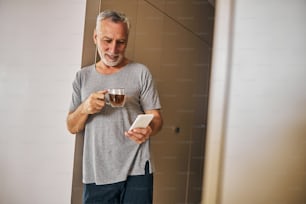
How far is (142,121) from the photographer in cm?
65

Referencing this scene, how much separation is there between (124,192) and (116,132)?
5.3 inches

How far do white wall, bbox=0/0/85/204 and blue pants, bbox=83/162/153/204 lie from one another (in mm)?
63

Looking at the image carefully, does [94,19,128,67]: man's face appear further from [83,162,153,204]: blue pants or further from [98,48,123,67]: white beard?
[83,162,153,204]: blue pants

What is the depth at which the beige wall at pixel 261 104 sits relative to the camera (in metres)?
0.59

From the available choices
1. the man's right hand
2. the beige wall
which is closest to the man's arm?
the man's right hand

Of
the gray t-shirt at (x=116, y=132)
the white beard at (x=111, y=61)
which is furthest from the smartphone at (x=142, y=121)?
the white beard at (x=111, y=61)

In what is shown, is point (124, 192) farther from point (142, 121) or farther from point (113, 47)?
point (113, 47)

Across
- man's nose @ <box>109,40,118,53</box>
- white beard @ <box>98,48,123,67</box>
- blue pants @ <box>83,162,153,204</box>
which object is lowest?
blue pants @ <box>83,162,153,204</box>

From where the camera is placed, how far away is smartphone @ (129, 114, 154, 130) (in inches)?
25.3

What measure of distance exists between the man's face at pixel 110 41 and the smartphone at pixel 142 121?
0.14 m

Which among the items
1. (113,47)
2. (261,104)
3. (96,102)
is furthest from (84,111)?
(261,104)

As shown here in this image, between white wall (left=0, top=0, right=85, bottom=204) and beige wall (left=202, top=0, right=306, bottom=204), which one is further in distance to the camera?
white wall (left=0, top=0, right=85, bottom=204)

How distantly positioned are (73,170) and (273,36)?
0.52 meters

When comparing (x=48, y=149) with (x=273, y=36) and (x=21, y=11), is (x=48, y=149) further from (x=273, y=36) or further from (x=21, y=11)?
(x=273, y=36)
